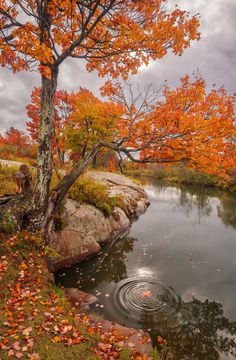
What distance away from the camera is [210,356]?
5.10 m

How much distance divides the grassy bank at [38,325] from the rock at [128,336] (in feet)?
0.34

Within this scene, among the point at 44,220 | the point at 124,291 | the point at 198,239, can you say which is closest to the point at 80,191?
the point at 44,220

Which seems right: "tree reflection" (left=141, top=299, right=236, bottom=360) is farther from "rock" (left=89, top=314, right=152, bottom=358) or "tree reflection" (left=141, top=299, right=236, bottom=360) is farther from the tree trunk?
the tree trunk

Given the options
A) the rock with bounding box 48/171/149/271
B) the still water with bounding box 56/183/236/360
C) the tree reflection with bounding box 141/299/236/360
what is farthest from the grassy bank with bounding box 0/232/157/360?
the rock with bounding box 48/171/149/271

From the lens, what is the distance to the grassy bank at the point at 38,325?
3516 mm

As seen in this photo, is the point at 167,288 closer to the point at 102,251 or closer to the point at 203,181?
the point at 102,251

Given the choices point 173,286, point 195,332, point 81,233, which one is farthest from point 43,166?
point 195,332

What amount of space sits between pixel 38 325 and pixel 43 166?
4427 millimetres

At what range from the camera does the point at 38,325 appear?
13.3 feet

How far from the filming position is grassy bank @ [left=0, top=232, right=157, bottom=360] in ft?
11.5

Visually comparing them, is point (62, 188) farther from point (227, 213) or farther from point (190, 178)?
point (190, 178)

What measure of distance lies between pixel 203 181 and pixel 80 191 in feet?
116

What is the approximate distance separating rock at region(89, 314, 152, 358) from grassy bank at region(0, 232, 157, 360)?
4.1 inches

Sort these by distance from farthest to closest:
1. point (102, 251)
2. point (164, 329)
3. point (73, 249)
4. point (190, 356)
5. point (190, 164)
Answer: point (102, 251), point (73, 249), point (190, 164), point (164, 329), point (190, 356)
